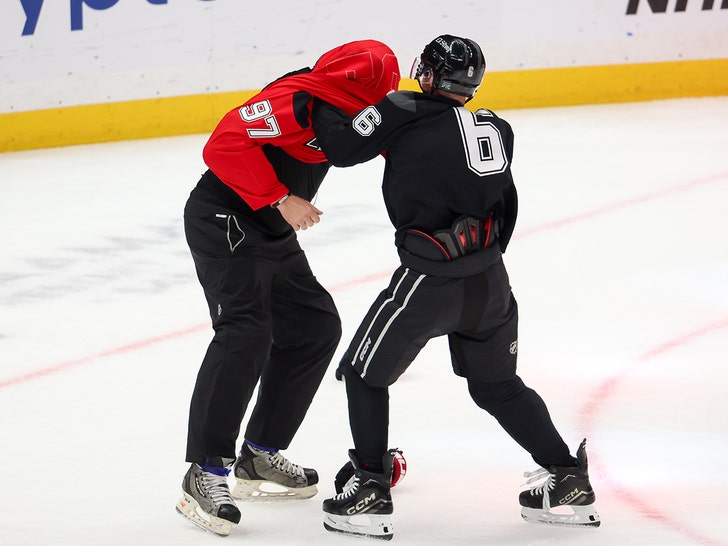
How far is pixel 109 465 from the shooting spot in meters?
3.16

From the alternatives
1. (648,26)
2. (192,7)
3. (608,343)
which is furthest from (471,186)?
(648,26)

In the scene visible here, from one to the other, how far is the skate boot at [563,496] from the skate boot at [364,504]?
0.32 meters

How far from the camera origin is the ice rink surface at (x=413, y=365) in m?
2.90

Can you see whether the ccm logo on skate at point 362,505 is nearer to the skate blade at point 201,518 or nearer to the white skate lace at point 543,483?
the skate blade at point 201,518

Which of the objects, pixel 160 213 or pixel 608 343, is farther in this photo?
pixel 160 213

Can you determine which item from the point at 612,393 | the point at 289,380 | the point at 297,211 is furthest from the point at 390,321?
the point at 612,393

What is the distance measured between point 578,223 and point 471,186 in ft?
11.1

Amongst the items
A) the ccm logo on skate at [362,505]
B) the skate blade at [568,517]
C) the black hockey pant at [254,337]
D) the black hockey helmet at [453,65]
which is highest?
the black hockey helmet at [453,65]

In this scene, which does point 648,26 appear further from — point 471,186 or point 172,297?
point 471,186

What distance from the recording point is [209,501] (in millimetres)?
2738

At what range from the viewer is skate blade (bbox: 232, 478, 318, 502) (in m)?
2.99

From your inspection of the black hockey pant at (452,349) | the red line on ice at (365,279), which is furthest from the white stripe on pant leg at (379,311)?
the red line on ice at (365,279)

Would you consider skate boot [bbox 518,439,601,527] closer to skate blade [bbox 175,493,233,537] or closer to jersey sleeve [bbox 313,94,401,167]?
skate blade [bbox 175,493,233,537]

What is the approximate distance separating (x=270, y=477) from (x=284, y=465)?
47mm
